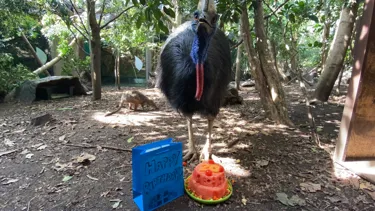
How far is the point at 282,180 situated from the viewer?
215cm

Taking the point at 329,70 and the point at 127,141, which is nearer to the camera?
the point at 127,141

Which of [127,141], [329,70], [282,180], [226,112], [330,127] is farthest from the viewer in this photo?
[329,70]

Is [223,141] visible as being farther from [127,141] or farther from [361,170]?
[361,170]

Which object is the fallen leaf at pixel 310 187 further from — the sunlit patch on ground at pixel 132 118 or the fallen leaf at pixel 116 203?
the sunlit patch on ground at pixel 132 118

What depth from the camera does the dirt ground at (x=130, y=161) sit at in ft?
6.24

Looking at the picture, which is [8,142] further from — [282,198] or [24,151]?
[282,198]

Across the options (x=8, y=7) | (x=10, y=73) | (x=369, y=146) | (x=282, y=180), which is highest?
(x=8, y=7)

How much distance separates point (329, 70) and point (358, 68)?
2.85 meters

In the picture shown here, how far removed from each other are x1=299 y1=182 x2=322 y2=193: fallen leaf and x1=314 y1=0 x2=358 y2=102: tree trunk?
326cm

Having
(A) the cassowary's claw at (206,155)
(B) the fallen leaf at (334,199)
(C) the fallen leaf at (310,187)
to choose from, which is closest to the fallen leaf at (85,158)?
(A) the cassowary's claw at (206,155)

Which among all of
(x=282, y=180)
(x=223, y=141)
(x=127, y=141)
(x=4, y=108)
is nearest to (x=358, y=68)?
(x=282, y=180)

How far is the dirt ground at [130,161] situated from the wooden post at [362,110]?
0.60 feet

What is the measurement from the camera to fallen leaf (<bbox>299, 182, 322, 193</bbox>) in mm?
2021

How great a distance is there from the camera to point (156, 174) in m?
1.71
